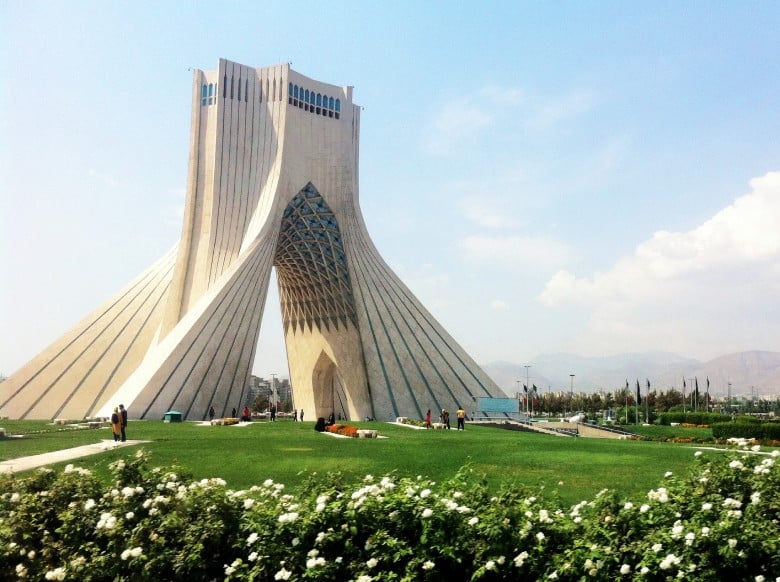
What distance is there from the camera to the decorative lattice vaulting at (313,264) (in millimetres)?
34219

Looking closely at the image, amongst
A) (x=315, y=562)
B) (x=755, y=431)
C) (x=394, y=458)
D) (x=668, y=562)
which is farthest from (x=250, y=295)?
(x=668, y=562)

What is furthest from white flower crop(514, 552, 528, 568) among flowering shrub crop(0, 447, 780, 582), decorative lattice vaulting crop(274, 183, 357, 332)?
decorative lattice vaulting crop(274, 183, 357, 332)

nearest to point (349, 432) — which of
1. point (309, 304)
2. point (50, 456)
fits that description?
point (50, 456)

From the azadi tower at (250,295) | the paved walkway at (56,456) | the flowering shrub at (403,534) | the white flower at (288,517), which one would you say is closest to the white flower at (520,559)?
the flowering shrub at (403,534)

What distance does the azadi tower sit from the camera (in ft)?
79.5

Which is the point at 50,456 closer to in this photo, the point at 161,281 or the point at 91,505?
the point at 91,505

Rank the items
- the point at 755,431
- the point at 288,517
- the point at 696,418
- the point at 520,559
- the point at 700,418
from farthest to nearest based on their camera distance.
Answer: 1. the point at 696,418
2. the point at 700,418
3. the point at 755,431
4. the point at 288,517
5. the point at 520,559

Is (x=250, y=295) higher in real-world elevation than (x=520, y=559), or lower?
higher

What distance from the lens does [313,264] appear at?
1490 inches

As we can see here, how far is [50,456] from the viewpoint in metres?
11.4

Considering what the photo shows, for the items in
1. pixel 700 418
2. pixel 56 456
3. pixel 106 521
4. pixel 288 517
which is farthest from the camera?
pixel 700 418

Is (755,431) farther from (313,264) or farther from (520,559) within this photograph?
(313,264)

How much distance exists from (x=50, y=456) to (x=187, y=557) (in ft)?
25.0

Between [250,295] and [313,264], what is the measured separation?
10.9 m
